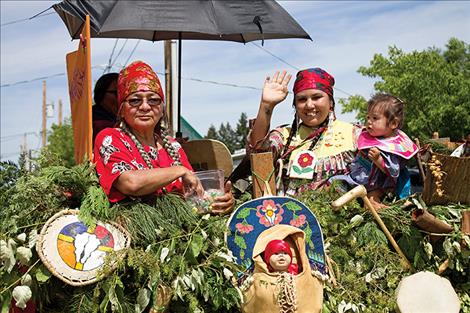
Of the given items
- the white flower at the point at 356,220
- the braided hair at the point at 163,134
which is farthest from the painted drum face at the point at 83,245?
the white flower at the point at 356,220

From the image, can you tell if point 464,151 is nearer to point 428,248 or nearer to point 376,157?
point 376,157

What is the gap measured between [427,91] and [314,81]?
41.3 ft

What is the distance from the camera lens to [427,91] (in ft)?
54.0

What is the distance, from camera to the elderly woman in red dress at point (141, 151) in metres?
3.63

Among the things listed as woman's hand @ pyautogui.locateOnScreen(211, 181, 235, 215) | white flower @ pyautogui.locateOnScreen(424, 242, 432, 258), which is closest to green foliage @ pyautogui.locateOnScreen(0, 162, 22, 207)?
woman's hand @ pyautogui.locateOnScreen(211, 181, 235, 215)

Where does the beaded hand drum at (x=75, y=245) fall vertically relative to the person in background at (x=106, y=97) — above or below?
below

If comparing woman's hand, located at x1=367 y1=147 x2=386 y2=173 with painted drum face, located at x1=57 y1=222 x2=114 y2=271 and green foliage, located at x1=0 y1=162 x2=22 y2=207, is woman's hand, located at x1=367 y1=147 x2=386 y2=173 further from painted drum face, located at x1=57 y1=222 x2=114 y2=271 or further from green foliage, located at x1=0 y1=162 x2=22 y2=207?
green foliage, located at x1=0 y1=162 x2=22 y2=207

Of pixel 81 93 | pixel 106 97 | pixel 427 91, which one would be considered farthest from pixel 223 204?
pixel 427 91

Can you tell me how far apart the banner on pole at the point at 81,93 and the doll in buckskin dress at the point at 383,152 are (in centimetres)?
158

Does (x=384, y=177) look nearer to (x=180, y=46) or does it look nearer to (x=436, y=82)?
(x=180, y=46)

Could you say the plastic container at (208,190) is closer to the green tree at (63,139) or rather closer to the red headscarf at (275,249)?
the red headscarf at (275,249)

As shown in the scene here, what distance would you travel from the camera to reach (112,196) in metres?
3.71

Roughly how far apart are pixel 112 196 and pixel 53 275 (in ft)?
1.78

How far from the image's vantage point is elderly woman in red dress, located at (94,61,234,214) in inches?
143
